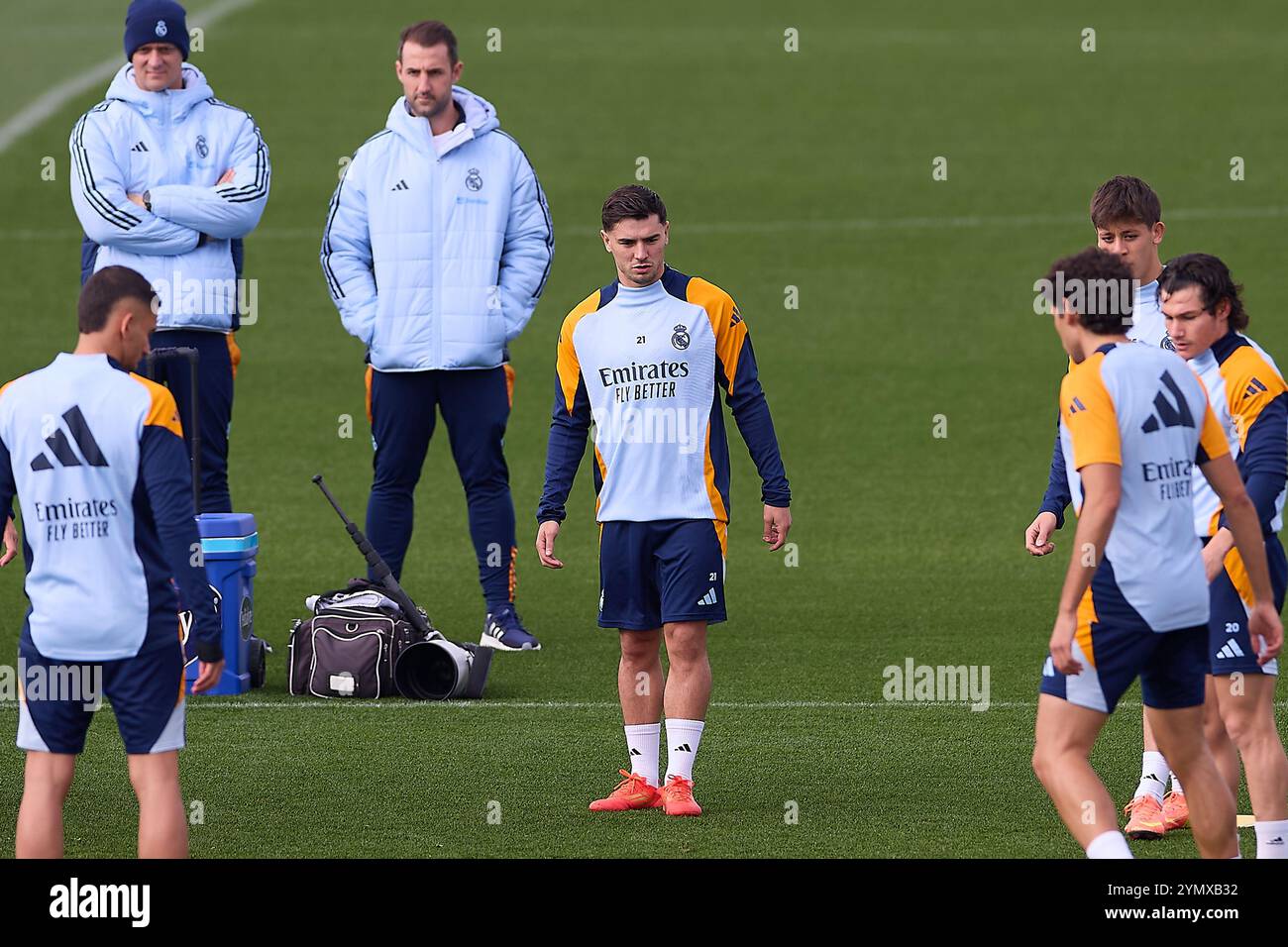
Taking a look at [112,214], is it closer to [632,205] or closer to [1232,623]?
[632,205]

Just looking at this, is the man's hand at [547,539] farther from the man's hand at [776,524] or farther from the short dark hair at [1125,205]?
the short dark hair at [1125,205]

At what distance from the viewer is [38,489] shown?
5.33 metres

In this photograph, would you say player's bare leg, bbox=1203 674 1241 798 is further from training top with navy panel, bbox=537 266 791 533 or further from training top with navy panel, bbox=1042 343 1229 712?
training top with navy panel, bbox=537 266 791 533

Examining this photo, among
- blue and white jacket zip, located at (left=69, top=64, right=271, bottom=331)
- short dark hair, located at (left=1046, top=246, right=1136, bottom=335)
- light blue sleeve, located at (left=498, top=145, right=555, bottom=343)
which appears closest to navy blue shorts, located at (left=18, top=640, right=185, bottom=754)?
short dark hair, located at (left=1046, top=246, right=1136, bottom=335)

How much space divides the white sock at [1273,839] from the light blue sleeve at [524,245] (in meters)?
4.35

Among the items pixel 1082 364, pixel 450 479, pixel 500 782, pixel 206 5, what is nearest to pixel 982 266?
pixel 450 479

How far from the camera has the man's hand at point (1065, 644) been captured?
5.20 meters

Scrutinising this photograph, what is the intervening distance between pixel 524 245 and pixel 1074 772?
15.4ft

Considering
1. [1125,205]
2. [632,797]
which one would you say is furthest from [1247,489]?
[632,797]

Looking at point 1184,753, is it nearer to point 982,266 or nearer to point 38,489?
point 38,489

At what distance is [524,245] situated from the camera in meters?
9.32

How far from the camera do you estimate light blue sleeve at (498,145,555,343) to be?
927 cm

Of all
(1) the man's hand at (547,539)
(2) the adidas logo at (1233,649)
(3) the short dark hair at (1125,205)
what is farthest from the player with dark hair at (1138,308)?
(1) the man's hand at (547,539)

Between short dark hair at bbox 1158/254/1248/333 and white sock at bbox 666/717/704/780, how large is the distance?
2.08 metres
